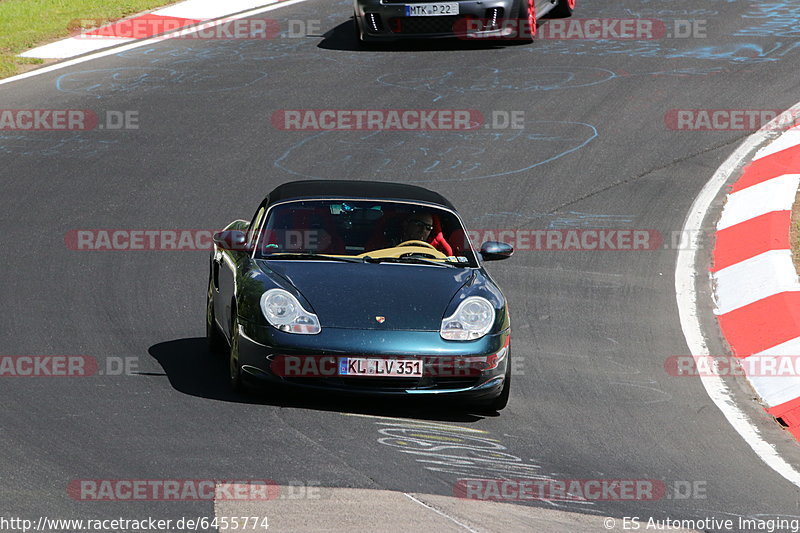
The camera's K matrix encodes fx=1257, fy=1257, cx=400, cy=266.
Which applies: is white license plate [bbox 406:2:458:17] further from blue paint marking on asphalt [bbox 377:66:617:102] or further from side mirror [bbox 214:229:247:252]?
side mirror [bbox 214:229:247:252]

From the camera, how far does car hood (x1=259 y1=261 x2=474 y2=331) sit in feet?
23.3

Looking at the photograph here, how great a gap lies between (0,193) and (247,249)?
16.5 feet

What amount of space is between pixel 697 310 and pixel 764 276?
2.35 ft

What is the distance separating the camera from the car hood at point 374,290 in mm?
7113

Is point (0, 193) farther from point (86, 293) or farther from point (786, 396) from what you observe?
point (786, 396)

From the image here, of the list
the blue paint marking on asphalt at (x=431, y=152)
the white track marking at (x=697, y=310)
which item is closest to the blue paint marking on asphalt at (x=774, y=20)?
the white track marking at (x=697, y=310)

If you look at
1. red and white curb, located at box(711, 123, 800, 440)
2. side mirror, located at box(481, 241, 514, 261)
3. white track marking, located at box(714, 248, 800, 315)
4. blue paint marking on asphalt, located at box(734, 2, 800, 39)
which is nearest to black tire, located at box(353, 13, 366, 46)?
→ blue paint marking on asphalt, located at box(734, 2, 800, 39)

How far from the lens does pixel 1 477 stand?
5707 millimetres

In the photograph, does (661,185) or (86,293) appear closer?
(86,293)

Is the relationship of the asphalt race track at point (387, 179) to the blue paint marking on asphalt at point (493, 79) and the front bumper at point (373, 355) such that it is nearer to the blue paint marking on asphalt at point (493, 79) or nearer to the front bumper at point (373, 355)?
the blue paint marking on asphalt at point (493, 79)

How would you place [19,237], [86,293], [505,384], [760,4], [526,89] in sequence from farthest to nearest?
[760,4] < [526,89] < [19,237] < [86,293] < [505,384]

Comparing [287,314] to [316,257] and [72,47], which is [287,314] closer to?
[316,257]

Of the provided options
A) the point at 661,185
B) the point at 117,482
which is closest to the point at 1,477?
Result: the point at 117,482

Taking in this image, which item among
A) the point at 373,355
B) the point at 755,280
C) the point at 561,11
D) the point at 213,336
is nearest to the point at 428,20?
the point at 561,11
